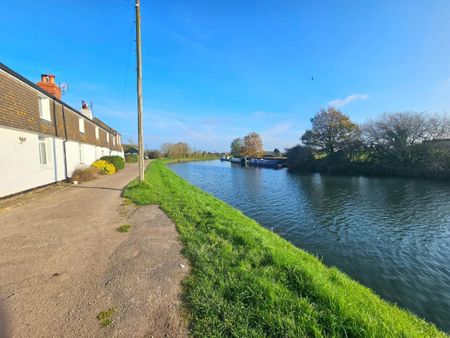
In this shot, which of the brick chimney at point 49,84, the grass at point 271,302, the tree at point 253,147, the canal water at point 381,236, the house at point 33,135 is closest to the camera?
the grass at point 271,302

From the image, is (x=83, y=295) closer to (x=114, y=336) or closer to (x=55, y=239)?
(x=114, y=336)

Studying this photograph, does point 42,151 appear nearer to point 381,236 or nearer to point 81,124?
point 81,124

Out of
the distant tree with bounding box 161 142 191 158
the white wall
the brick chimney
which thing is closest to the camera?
the white wall

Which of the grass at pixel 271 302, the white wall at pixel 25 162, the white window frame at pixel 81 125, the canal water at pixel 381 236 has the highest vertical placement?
the white window frame at pixel 81 125

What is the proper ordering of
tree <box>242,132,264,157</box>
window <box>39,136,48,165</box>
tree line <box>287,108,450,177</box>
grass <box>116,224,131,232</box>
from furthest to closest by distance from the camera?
tree <box>242,132,264,157</box>, tree line <box>287,108,450,177</box>, window <box>39,136,48,165</box>, grass <box>116,224,131,232</box>

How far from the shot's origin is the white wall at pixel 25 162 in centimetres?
862

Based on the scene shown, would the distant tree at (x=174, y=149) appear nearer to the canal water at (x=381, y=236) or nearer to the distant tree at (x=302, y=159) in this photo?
the distant tree at (x=302, y=159)

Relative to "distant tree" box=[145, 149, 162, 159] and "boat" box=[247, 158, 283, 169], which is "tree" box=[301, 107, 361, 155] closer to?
"boat" box=[247, 158, 283, 169]

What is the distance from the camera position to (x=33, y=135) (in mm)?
10586

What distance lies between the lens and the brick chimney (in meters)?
15.6

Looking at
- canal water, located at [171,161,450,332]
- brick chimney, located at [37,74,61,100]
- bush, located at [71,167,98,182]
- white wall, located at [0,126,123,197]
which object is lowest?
canal water, located at [171,161,450,332]

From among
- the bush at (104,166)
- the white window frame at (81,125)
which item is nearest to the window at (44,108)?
the white window frame at (81,125)

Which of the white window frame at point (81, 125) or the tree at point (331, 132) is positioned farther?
the tree at point (331, 132)

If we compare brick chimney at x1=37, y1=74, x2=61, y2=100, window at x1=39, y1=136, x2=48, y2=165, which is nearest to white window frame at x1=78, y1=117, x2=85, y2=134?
brick chimney at x1=37, y1=74, x2=61, y2=100
